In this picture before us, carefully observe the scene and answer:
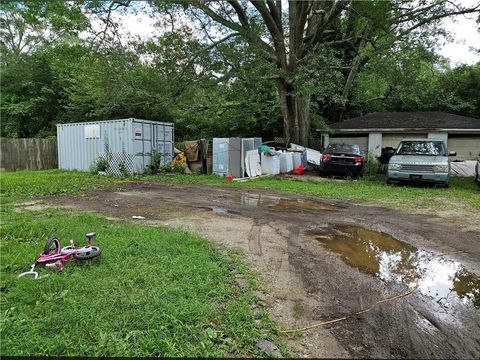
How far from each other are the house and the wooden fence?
1502 centimetres

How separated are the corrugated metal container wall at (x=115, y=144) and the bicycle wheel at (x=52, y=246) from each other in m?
10.4

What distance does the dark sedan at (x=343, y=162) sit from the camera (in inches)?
555

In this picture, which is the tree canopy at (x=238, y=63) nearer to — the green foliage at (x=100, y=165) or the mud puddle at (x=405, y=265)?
the green foliage at (x=100, y=165)

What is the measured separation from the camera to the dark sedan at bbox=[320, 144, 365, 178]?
14.1 m

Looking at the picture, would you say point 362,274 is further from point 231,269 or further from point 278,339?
point 278,339

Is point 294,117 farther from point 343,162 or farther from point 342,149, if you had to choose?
point 343,162

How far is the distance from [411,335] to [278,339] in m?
1.13

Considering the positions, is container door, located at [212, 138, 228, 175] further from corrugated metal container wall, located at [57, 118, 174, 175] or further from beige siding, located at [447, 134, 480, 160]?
beige siding, located at [447, 134, 480, 160]

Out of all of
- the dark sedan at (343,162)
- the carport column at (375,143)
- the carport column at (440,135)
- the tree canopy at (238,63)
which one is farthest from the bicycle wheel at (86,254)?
the carport column at (440,135)

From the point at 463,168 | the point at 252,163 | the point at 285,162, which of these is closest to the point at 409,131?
the point at 463,168

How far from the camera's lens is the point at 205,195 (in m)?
9.89

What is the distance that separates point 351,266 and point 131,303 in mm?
2767

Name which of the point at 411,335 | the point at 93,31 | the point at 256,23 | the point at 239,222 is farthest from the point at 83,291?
the point at 256,23

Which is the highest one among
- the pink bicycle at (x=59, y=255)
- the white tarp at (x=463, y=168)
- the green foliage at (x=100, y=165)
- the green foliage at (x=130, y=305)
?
the green foliage at (x=100, y=165)
